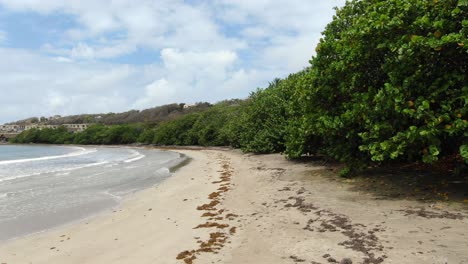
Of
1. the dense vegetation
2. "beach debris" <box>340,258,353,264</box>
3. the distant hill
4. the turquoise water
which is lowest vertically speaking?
the turquoise water

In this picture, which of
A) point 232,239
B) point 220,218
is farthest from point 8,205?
point 232,239

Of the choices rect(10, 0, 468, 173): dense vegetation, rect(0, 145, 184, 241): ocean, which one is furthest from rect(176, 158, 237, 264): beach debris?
rect(10, 0, 468, 173): dense vegetation

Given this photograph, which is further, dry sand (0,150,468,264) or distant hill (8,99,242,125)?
distant hill (8,99,242,125)

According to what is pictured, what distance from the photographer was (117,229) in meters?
9.20

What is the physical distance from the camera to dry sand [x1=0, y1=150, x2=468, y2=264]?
5949 mm

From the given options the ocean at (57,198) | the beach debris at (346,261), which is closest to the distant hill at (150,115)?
the ocean at (57,198)

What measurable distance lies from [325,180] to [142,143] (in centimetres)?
7381

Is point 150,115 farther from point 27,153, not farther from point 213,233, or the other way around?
point 213,233

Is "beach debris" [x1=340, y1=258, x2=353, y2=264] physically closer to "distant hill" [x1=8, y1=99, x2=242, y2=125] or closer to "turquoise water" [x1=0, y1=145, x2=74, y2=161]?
"turquoise water" [x1=0, y1=145, x2=74, y2=161]

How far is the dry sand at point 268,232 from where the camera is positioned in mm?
5949

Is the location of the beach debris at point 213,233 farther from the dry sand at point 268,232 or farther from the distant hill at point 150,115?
the distant hill at point 150,115

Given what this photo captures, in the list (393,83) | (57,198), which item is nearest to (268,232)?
(393,83)

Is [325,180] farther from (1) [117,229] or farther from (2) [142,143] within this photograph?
(2) [142,143]

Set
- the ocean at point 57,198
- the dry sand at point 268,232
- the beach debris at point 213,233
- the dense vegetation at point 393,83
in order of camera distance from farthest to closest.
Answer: the ocean at point 57,198, the dense vegetation at point 393,83, the beach debris at point 213,233, the dry sand at point 268,232
